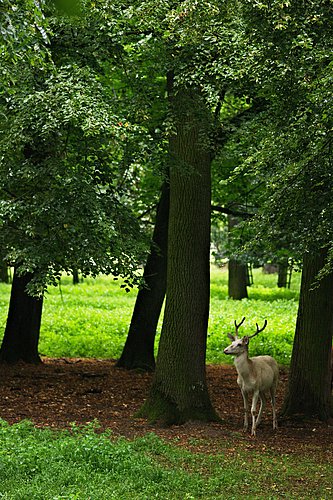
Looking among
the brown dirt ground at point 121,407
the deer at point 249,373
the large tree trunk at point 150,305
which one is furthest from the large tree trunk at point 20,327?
the deer at point 249,373

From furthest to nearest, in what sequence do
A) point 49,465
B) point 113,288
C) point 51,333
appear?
1. point 113,288
2. point 51,333
3. point 49,465

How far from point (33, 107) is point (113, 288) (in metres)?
21.2

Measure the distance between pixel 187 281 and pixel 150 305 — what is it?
4.71 m

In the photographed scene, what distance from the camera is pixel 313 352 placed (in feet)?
38.1

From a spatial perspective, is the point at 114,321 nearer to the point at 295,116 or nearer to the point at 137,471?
the point at 295,116

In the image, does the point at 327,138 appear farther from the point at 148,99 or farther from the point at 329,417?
the point at 329,417

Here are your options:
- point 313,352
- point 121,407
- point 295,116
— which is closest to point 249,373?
point 313,352

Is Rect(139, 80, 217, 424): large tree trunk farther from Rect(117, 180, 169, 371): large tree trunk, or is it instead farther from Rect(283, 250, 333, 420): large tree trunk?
Rect(117, 180, 169, 371): large tree trunk

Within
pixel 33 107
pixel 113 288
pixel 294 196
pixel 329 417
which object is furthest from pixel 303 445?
pixel 113 288

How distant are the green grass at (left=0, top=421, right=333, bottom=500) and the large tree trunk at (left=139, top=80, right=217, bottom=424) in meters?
1.60

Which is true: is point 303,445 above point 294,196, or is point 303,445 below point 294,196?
below

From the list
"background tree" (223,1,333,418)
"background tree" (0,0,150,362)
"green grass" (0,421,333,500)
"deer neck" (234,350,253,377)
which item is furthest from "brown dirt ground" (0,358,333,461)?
"background tree" (223,1,333,418)

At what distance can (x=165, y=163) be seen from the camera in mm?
10766

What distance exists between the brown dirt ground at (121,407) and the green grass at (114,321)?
195cm
